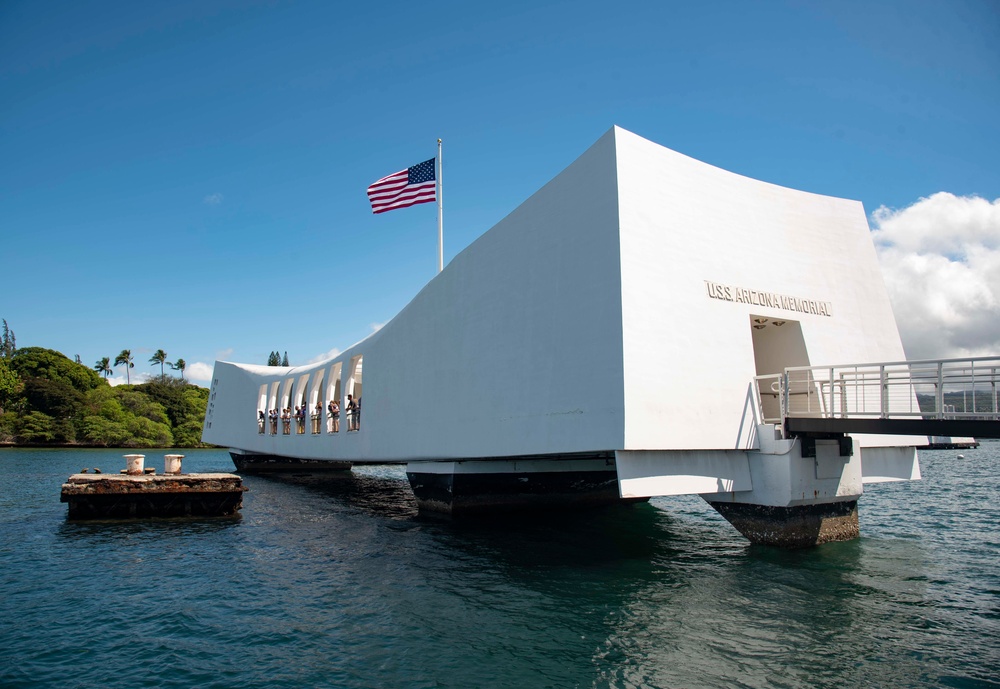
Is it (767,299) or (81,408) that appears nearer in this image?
(767,299)

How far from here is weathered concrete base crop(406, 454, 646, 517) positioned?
16438 mm

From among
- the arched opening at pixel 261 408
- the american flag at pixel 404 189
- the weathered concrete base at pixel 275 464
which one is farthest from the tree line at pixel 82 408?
the american flag at pixel 404 189

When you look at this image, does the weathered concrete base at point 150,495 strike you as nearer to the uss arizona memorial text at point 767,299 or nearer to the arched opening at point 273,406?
the arched opening at point 273,406

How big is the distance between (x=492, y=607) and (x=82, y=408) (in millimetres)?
67180

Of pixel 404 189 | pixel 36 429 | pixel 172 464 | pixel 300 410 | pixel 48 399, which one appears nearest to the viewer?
pixel 172 464

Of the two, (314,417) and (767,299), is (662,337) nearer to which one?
(767,299)

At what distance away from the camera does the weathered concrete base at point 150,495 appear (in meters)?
17.0

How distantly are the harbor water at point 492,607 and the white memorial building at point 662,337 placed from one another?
157 cm

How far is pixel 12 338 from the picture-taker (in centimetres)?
8581

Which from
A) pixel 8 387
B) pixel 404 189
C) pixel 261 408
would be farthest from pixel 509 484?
pixel 8 387

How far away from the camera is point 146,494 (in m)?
17.6

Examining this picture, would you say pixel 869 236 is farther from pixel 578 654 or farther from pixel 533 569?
pixel 578 654

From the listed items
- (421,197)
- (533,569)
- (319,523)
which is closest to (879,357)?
(533,569)

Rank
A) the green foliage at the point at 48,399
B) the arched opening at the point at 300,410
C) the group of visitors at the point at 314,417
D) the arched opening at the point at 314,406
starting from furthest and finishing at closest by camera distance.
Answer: the green foliage at the point at 48,399 < the arched opening at the point at 300,410 < the arched opening at the point at 314,406 < the group of visitors at the point at 314,417
